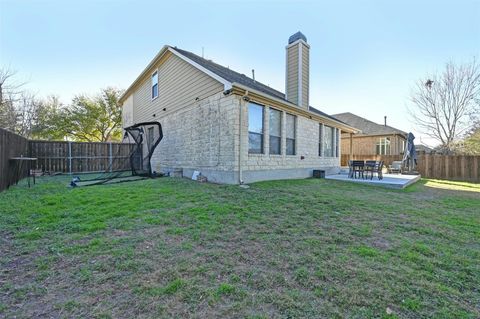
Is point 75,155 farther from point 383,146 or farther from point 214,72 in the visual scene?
point 383,146

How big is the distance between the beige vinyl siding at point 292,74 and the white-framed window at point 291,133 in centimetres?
83

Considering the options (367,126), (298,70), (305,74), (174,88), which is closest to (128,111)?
(174,88)

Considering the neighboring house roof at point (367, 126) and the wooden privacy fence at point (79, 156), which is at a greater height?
the neighboring house roof at point (367, 126)

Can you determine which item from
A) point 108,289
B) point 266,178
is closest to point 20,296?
point 108,289

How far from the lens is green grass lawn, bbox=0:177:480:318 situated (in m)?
1.85

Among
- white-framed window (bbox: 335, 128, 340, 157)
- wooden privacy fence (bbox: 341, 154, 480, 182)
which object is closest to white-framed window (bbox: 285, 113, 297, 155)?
white-framed window (bbox: 335, 128, 340, 157)

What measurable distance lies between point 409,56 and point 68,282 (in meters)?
16.1

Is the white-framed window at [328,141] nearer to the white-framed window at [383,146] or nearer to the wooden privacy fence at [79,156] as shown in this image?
the wooden privacy fence at [79,156]

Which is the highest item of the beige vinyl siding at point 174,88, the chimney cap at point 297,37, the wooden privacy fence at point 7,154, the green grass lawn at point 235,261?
the chimney cap at point 297,37

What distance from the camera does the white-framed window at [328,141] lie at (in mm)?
12047

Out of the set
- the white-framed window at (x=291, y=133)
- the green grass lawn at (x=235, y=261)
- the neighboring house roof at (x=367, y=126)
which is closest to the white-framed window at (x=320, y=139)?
the white-framed window at (x=291, y=133)

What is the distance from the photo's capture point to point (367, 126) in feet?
80.3

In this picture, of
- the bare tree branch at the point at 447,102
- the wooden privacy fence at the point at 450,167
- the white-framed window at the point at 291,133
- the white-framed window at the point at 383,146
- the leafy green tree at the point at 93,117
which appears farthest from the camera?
the leafy green tree at the point at 93,117

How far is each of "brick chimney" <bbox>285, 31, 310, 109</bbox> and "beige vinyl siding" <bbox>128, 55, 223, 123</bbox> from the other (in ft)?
12.1
